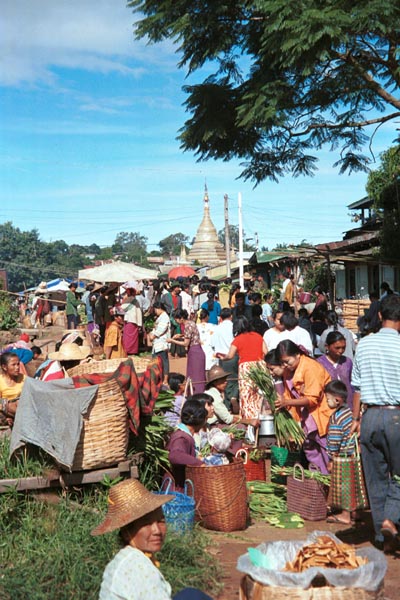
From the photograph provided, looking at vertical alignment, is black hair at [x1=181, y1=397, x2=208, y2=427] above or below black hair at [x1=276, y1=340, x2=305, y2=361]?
below

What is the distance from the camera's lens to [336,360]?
7.60m

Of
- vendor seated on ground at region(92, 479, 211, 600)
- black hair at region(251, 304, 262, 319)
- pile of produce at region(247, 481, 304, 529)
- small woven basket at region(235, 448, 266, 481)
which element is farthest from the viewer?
black hair at region(251, 304, 262, 319)

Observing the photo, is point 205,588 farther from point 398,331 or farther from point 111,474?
point 398,331

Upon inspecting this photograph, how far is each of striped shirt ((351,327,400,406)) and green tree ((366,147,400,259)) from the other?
1231 centimetres

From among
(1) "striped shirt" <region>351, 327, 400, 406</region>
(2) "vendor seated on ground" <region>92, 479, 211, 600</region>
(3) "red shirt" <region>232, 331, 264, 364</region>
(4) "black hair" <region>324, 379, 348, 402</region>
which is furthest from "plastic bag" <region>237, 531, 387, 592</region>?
(3) "red shirt" <region>232, 331, 264, 364</region>

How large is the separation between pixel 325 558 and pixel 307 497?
256 cm

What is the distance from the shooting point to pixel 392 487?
5363 mm

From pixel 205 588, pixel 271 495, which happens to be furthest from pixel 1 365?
pixel 205 588

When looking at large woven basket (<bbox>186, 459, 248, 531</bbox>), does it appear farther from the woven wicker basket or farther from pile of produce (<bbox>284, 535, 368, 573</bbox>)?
the woven wicker basket

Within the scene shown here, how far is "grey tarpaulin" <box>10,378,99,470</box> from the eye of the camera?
16.7 feet

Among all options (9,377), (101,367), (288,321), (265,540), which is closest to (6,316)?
(288,321)

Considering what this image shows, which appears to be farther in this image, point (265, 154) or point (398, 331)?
point (265, 154)

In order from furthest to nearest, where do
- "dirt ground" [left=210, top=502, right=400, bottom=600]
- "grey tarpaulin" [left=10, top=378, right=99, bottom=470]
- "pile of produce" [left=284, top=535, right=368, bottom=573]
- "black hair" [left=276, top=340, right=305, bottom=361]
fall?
"black hair" [left=276, top=340, right=305, bottom=361]
"grey tarpaulin" [left=10, top=378, right=99, bottom=470]
"dirt ground" [left=210, top=502, right=400, bottom=600]
"pile of produce" [left=284, top=535, right=368, bottom=573]

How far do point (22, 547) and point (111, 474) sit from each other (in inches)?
32.8
